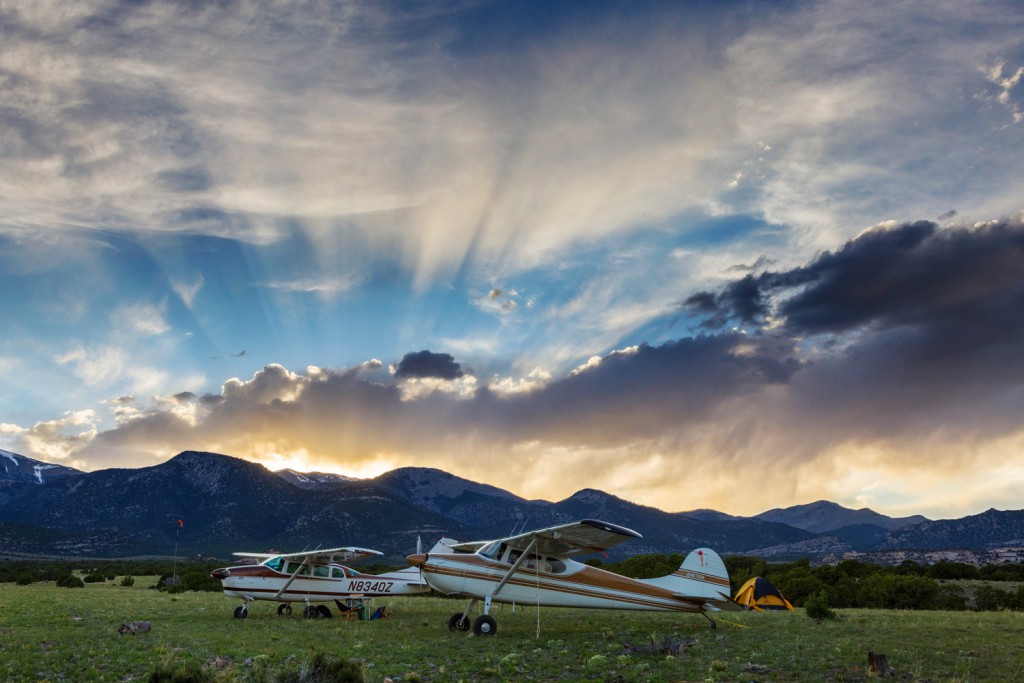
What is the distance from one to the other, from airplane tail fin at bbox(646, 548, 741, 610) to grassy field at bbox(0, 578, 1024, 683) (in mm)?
918

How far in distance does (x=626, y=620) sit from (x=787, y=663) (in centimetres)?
1116

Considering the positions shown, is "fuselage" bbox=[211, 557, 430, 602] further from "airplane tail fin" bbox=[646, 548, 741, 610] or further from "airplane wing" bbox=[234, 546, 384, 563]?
"airplane tail fin" bbox=[646, 548, 741, 610]

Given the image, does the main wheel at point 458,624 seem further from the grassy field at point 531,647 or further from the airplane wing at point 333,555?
the airplane wing at point 333,555

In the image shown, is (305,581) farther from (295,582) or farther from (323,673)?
(323,673)

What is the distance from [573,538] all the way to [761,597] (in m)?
19.3

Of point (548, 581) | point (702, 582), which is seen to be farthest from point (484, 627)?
point (702, 582)

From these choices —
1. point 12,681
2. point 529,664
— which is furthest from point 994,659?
point 12,681

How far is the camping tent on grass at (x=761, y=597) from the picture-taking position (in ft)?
111

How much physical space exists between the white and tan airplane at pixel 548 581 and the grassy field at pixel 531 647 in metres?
0.86

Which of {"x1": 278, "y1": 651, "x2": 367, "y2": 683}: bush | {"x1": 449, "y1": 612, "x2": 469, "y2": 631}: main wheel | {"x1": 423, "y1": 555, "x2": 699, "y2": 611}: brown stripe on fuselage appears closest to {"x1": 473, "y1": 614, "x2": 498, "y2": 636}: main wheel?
{"x1": 449, "y1": 612, "x2": 469, "y2": 631}: main wheel

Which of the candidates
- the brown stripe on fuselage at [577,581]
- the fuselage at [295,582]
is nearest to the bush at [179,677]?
the brown stripe on fuselage at [577,581]

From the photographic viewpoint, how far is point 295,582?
28656 mm

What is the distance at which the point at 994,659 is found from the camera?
48.3ft

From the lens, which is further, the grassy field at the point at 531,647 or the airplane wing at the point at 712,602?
the airplane wing at the point at 712,602
